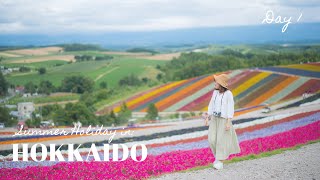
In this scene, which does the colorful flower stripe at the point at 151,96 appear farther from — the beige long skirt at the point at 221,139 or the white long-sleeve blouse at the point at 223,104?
the white long-sleeve blouse at the point at 223,104

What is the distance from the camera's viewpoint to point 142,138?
69.8 ft

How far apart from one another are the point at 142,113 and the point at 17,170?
96.0ft

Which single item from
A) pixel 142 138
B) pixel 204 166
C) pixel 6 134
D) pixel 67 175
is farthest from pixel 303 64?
pixel 67 175

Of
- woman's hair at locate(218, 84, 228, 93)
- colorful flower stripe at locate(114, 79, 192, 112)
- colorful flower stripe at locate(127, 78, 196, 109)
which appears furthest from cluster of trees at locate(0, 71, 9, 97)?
woman's hair at locate(218, 84, 228, 93)

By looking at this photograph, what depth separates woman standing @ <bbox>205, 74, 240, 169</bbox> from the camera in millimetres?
11508

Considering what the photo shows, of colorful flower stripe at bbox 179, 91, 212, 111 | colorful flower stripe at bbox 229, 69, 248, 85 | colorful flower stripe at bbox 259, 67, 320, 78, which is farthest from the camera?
colorful flower stripe at bbox 229, 69, 248, 85

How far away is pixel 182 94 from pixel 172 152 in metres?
33.3

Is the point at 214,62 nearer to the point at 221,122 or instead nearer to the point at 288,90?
the point at 288,90

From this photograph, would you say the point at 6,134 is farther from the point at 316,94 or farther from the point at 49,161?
the point at 316,94

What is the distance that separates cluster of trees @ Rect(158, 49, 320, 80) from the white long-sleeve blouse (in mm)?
33381

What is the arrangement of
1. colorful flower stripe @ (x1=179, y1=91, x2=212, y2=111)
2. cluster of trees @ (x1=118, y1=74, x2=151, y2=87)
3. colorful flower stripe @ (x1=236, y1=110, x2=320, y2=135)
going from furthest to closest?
cluster of trees @ (x1=118, y1=74, x2=151, y2=87) < colorful flower stripe @ (x1=179, y1=91, x2=212, y2=111) < colorful flower stripe @ (x1=236, y1=110, x2=320, y2=135)

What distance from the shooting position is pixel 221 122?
463 inches

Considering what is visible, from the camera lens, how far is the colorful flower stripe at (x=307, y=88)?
30.2m

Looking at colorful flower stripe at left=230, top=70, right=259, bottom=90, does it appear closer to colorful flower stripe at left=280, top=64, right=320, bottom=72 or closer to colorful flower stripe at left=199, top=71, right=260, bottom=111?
colorful flower stripe at left=199, top=71, right=260, bottom=111
